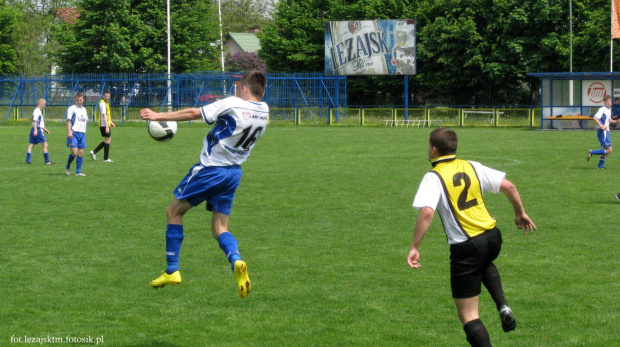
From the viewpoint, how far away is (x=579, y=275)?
8.74 meters

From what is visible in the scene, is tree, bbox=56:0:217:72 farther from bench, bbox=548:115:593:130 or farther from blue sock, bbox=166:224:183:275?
blue sock, bbox=166:224:183:275

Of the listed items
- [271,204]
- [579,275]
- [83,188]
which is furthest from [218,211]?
[83,188]

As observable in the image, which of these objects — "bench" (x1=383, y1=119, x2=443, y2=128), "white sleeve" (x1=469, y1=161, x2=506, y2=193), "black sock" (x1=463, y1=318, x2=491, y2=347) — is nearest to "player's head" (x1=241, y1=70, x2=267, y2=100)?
"white sleeve" (x1=469, y1=161, x2=506, y2=193)

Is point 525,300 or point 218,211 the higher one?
point 218,211

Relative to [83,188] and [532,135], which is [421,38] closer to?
[532,135]

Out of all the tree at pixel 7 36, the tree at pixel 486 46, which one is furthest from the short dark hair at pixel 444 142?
the tree at pixel 7 36

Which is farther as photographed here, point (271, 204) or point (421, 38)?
point (421, 38)

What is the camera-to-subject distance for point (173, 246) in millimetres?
7301

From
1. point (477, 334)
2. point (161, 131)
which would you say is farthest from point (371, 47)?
point (477, 334)

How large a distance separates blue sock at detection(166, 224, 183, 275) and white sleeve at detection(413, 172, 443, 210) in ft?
8.42

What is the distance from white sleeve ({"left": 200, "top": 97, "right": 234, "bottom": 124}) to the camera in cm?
693

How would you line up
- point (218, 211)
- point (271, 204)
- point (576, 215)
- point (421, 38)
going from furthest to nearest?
point (421, 38), point (271, 204), point (576, 215), point (218, 211)

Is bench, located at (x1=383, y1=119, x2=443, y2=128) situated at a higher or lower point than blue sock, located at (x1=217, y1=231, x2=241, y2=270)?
higher

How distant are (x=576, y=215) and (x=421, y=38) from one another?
44244mm
